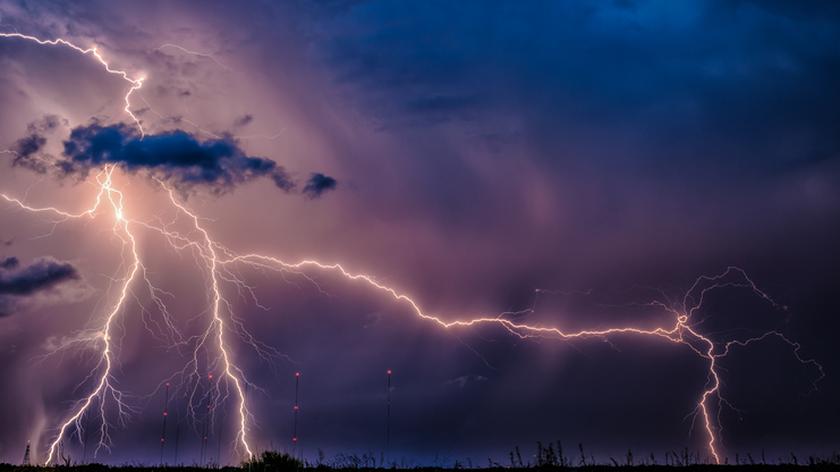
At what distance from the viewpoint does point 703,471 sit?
14.8 metres

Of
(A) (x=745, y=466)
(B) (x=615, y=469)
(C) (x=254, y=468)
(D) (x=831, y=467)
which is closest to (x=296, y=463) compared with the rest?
(C) (x=254, y=468)

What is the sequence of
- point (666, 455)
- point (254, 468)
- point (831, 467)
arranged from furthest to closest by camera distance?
point (666, 455) → point (831, 467) → point (254, 468)

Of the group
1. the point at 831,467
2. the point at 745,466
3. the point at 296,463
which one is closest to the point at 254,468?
the point at 296,463

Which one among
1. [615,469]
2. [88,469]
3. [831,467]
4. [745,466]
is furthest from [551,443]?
[88,469]

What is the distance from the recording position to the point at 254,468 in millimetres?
13500

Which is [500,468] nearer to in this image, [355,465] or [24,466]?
[355,465]

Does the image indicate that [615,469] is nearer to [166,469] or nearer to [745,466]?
[745,466]

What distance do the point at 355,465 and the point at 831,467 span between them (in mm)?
8549

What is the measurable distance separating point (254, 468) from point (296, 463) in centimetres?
69

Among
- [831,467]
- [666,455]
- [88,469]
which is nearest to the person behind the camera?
[831,467]

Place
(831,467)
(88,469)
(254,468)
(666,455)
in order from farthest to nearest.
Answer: (88,469)
(666,455)
(831,467)
(254,468)

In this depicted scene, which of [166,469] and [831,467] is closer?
[831,467]

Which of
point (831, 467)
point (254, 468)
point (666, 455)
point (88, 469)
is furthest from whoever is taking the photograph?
point (88, 469)

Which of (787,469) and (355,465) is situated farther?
(355,465)
